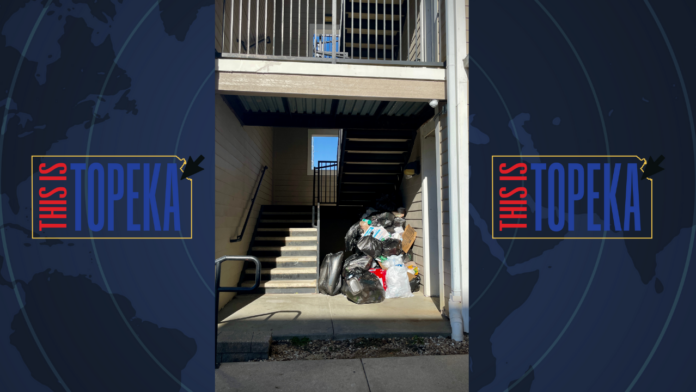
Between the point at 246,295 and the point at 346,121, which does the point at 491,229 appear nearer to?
the point at 346,121

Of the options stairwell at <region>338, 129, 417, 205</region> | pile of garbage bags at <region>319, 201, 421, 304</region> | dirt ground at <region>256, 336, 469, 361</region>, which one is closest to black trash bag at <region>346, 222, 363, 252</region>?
pile of garbage bags at <region>319, 201, 421, 304</region>

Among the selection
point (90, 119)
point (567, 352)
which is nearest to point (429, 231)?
point (567, 352)

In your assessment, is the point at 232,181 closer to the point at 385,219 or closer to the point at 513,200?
the point at 385,219

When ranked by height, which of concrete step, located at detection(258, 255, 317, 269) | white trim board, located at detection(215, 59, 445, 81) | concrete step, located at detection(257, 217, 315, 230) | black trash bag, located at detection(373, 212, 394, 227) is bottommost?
concrete step, located at detection(258, 255, 317, 269)

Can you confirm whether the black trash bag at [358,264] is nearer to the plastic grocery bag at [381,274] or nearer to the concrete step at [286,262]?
the plastic grocery bag at [381,274]

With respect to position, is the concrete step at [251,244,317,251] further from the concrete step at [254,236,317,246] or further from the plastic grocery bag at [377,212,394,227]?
the plastic grocery bag at [377,212,394,227]

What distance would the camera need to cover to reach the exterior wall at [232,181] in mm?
4609

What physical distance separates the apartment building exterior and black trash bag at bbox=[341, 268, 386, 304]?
2.40 feet

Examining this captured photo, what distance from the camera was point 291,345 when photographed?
12.2 feet

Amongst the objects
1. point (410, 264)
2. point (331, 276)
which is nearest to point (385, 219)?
point (410, 264)

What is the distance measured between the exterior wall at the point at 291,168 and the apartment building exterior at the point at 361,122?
2.97 ft

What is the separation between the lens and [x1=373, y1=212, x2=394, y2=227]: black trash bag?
6.29 meters

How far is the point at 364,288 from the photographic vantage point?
5293mm

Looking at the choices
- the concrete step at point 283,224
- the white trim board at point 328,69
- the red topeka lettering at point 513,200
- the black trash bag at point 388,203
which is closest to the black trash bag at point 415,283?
the black trash bag at point 388,203
